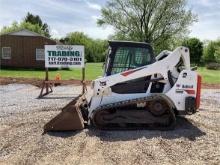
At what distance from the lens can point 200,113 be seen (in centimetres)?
1306

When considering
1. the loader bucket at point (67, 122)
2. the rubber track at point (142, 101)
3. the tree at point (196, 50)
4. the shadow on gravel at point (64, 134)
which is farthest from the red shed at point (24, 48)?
the tree at point (196, 50)

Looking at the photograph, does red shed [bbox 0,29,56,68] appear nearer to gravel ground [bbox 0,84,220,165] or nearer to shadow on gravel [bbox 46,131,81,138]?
gravel ground [bbox 0,84,220,165]

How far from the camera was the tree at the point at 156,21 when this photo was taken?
54.3m

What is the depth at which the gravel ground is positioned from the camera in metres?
7.91

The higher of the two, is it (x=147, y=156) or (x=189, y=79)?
(x=189, y=79)

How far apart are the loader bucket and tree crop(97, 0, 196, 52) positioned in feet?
146

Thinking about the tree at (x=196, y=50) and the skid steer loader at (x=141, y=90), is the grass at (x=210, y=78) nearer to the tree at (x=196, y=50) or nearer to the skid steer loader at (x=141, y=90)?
the skid steer loader at (x=141, y=90)

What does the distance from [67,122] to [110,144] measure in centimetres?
153

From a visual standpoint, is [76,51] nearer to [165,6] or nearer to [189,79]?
[189,79]

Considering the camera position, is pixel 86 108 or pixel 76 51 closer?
pixel 86 108

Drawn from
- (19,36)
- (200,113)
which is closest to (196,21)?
(19,36)

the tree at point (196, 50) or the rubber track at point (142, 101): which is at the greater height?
the tree at point (196, 50)

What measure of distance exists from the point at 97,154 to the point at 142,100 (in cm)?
270

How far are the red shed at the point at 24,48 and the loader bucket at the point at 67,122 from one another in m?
35.0
